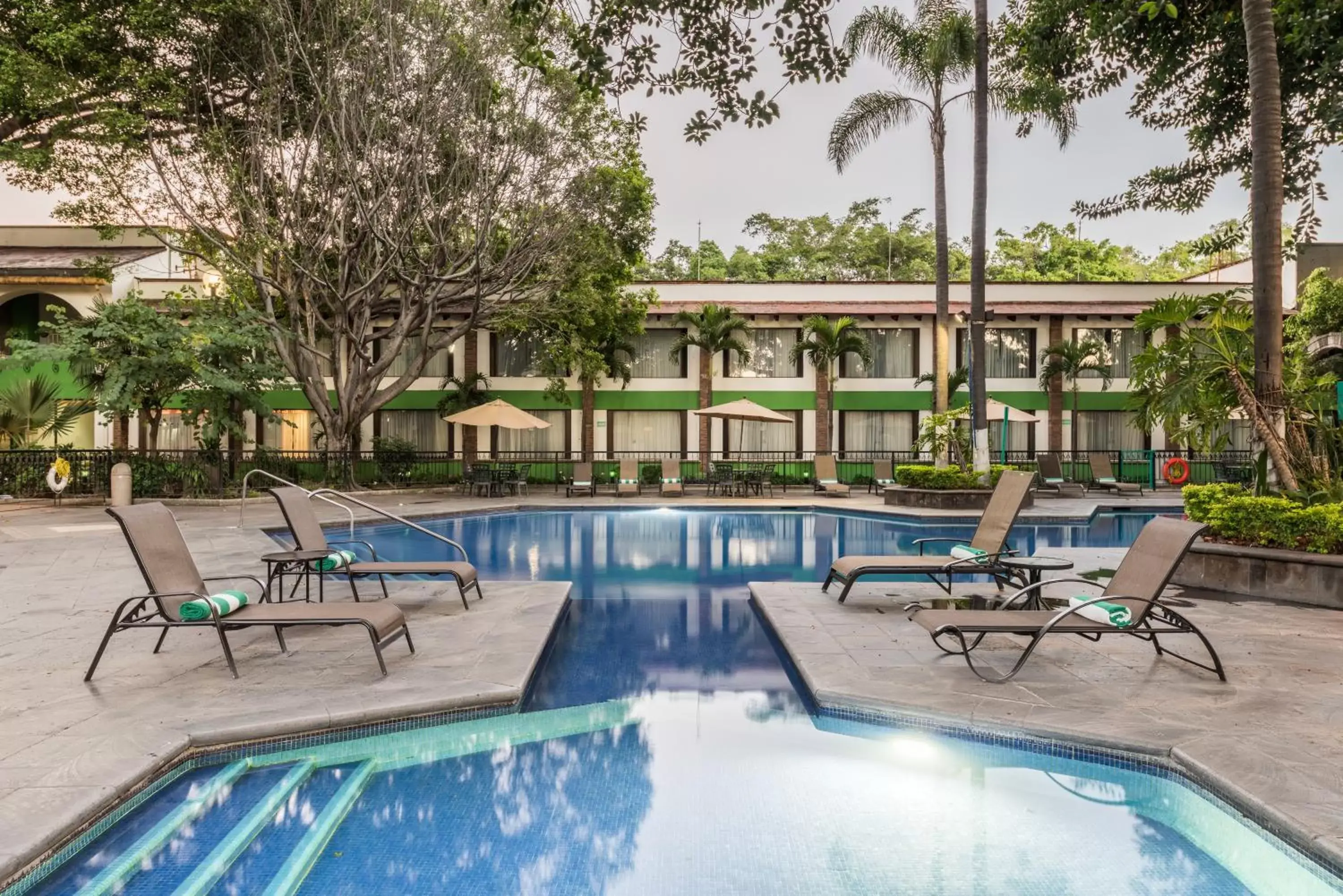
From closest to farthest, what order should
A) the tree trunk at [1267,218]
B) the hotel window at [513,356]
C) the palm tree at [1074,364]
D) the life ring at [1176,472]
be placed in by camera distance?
the tree trunk at [1267,218] < the life ring at [1176,472] < the palm tree at [1074,364] < the hotel window at [513,356]

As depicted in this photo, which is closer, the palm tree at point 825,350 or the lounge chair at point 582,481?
the lounge chair at point 582,481

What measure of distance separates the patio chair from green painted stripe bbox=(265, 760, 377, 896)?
21.8 m

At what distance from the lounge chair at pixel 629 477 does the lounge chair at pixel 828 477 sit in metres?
4.74

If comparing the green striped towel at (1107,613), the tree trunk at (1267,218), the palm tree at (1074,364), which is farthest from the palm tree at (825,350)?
the green striped towel at (1107,613)

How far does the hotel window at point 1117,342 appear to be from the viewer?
26.2 m

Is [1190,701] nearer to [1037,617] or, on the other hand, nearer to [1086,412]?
[1037,617]

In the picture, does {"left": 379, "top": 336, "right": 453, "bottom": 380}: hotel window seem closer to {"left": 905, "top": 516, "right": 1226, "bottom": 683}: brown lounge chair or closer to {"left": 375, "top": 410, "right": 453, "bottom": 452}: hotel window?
{"left": 375, "top": 410, "right": 453, "bottom": 452}: hotel window

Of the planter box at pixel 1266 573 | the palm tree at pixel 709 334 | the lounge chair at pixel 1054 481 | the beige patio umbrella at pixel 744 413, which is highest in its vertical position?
the palm tree at pixel 709 334

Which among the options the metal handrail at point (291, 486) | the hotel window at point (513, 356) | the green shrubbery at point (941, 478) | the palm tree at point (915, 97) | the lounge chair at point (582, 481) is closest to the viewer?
the metal handrail at point (291, 486)

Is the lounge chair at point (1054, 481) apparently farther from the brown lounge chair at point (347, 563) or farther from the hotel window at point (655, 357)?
the brown lounge chair at point (347, 563)

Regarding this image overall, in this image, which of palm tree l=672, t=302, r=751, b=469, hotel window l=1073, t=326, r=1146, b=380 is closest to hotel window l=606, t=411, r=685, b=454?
palm tree l=672, t=302, r=751, b=469

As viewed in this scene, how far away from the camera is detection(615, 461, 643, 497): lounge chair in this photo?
2189cm

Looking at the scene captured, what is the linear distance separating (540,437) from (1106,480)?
16.4 meters

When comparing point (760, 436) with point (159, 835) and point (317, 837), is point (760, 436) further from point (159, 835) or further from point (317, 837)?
point (159, 835)
